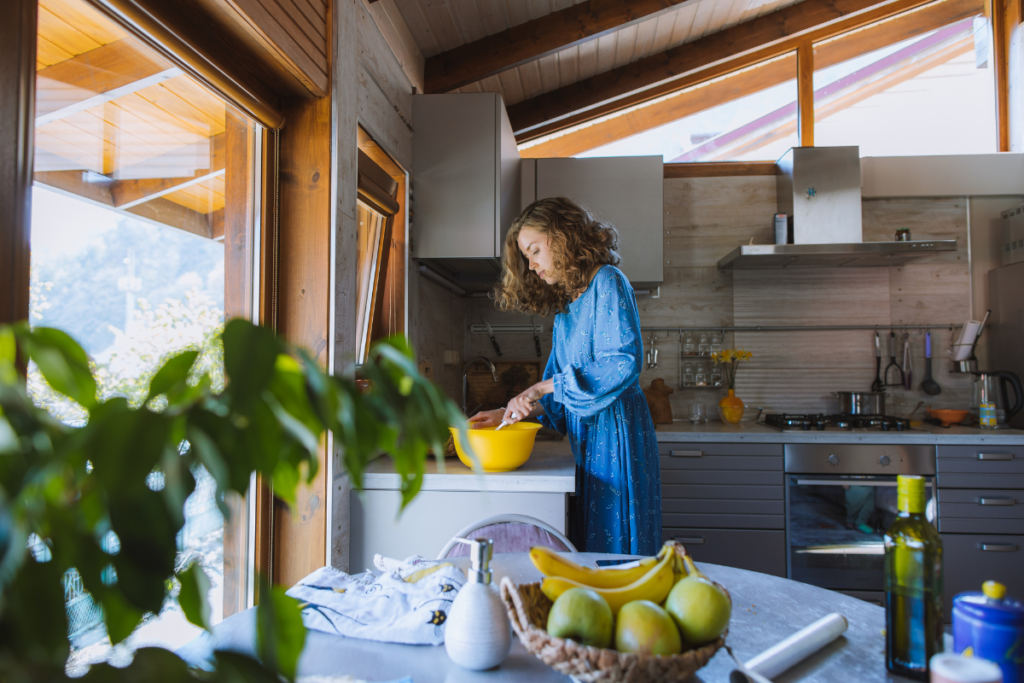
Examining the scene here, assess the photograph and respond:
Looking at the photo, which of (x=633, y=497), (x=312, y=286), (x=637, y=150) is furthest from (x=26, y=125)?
(x=637, y=150)

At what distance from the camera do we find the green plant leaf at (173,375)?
0.27m

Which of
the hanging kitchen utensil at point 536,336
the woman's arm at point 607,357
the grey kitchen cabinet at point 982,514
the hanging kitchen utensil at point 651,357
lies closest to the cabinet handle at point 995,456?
the grey kitchen cabinet at point 982,514

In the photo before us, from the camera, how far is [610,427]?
177 centimetres

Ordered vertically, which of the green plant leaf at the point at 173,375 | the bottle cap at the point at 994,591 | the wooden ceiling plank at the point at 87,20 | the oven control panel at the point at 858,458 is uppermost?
the wooden ceiling plank at the point at 87,20

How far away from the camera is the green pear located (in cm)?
59

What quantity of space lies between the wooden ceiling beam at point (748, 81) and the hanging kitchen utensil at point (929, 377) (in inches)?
68.0

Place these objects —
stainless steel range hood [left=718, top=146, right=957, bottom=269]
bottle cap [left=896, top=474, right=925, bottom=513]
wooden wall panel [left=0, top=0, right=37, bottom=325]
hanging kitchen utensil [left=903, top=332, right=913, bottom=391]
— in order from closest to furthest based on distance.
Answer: bottle cap [left=896, top=474, right=925, bottom=513], wooden wall panel [left=0, top=0, right=37, bottom=325], stainless steel range hood [left=718, top=146, right=957, bottom=269], hanging kitchen utensil [left=903, top=332, right=913, bottom=391]

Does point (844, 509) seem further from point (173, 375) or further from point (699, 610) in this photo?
point (173, 375)

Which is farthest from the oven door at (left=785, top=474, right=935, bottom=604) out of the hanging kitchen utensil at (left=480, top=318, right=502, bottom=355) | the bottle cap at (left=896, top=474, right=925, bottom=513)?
the bottle cap at (left=896, top=474, right=925, bottom=513)

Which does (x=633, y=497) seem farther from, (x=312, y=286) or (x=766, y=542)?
(x=766, y=542)

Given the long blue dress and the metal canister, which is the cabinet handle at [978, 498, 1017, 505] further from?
the metal canister

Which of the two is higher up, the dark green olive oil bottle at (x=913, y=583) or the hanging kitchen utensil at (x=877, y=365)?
the hanging kitchen utensil at (x=877, y=365)

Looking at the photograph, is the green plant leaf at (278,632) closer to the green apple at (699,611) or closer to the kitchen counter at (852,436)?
the green apple at (699,611)

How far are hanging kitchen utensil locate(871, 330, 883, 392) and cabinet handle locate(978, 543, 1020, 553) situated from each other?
3.02 ft
